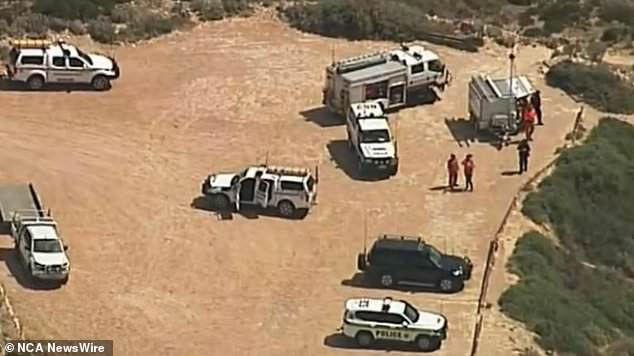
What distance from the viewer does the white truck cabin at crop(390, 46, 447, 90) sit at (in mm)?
61094

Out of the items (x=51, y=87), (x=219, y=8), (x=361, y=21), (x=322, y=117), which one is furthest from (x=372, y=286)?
(x=219, y=8)

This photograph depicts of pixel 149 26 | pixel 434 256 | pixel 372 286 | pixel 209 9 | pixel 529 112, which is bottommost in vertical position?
pixel 372 286

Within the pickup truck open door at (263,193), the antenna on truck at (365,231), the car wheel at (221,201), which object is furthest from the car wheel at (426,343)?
the car wheel at (221,201)

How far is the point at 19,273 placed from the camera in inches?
1844

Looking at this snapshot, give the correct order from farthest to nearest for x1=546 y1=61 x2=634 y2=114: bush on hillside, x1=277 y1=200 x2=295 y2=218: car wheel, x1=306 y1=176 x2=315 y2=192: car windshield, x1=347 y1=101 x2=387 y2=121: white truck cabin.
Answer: x1=546 y1=61 x2=634 y2=114: bush on hillside, x1=347 y1=101 x2=387 y2=121: white truck cabin, x1=306 y1=176 x2=315 y2=192: car windshield, x1=277 y1=200 x2=295 y2=218: car wheel

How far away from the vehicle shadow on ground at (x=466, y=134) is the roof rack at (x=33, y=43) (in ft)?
48.9

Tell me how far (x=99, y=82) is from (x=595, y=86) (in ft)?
60.7

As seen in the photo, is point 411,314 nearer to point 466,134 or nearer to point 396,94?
point 466,134

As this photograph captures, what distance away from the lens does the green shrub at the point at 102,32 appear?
66.7 m

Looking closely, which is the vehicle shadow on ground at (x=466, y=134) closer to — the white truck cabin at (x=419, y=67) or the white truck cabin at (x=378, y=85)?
the white truck cabin at (x=419, y=67)

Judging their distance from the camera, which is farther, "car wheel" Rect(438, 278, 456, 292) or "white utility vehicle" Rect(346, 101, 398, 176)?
"white utility vehicle" Rect(346, 101, 398, 176)

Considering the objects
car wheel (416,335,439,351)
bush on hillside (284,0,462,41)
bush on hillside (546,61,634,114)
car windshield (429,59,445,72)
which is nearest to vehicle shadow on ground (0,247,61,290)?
car wheel (416,335,439,351)

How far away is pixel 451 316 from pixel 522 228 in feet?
23.0

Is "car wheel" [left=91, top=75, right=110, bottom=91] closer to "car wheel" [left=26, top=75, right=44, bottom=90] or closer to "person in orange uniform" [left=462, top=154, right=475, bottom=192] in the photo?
"car wheel" [left=26, top=75, right=44, bottom=90]
